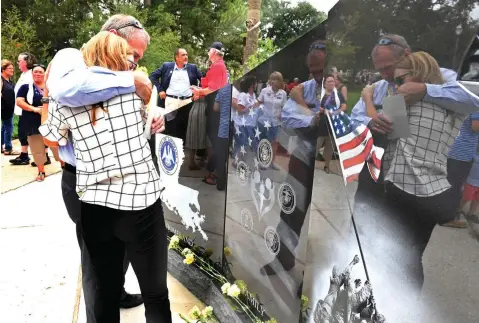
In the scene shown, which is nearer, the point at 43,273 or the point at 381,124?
the point at 381,124

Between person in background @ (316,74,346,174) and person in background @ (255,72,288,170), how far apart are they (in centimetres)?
29

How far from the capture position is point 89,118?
173 cm

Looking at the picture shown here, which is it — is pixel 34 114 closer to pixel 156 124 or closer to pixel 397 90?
pixel 156 124

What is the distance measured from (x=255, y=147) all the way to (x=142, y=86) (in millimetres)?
727

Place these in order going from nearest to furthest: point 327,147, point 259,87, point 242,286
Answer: point 327,147, point 259,87, point 242,286

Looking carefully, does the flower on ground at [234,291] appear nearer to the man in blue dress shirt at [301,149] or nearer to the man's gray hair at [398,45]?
the man in blue dress shirt at [301,149]

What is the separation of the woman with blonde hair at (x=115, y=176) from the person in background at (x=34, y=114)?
198 inches

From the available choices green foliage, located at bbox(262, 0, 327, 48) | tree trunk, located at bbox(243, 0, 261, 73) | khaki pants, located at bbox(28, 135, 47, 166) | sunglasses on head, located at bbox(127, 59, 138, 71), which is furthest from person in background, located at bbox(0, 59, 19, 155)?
sunglasses on head, located at bbox(127, 59, 138, 71)

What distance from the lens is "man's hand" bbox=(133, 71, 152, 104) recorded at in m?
1.78

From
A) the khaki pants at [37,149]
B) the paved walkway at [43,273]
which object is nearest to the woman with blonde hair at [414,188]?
the paved walkway at [43,273]

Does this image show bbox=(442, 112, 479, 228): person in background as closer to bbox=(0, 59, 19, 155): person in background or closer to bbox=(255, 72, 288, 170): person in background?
bbox=(255, 72, 288, 170): person in background

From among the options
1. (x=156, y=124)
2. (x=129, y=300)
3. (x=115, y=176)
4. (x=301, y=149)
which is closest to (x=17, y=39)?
(x=129, y=300)

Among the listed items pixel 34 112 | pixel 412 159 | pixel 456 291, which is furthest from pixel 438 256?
pixel 34 112

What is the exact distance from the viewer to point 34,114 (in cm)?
646
